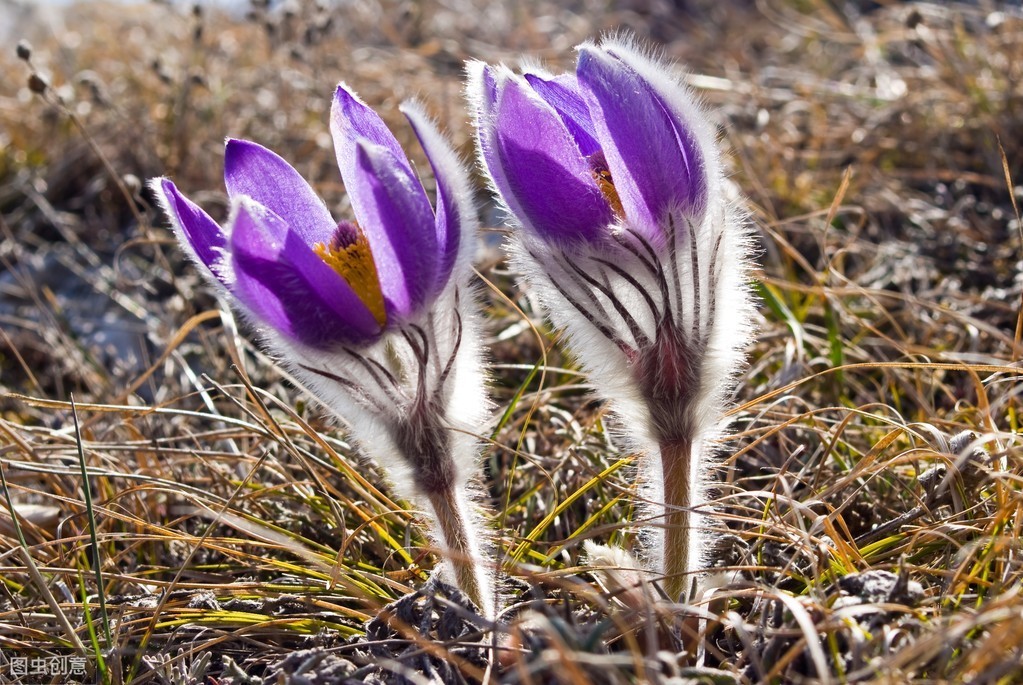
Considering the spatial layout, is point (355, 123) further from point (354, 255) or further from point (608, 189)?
point (608, 189)

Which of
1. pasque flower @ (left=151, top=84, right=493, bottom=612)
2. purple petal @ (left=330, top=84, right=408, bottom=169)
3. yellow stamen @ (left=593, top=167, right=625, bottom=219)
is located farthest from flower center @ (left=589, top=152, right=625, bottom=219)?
purple petal @ (left=330, top=84, right=408, bottom=169)

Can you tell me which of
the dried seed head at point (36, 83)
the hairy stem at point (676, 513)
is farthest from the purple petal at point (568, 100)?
the dried seed head at point (36, 83)

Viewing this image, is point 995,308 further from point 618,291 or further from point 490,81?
point 490,81

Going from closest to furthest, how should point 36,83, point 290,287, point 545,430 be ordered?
point 290,287
point 545,430
point 36,83

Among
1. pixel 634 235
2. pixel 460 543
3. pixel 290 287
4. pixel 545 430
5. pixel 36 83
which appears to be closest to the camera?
pixel 290 287

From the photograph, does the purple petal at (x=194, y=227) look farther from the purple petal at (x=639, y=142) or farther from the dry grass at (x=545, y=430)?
the purple petal at (x=639, y=142)

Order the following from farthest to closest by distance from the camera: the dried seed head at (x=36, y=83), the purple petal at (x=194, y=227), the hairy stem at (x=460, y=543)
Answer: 1. the dried seed head at (x=36, y=83)
2. the hairy stem at (x=460, y=543)
3. the purple petal at (x=194, y=227)

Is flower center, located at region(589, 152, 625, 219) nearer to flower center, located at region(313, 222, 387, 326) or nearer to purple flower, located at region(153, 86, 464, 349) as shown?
purple flower, located at region(153, 86, 464, 349)

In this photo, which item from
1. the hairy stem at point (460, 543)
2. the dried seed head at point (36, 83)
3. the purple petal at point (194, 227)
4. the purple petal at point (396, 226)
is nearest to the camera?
the purple petal at point (396, 226)

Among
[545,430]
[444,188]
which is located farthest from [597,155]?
[545,430]
